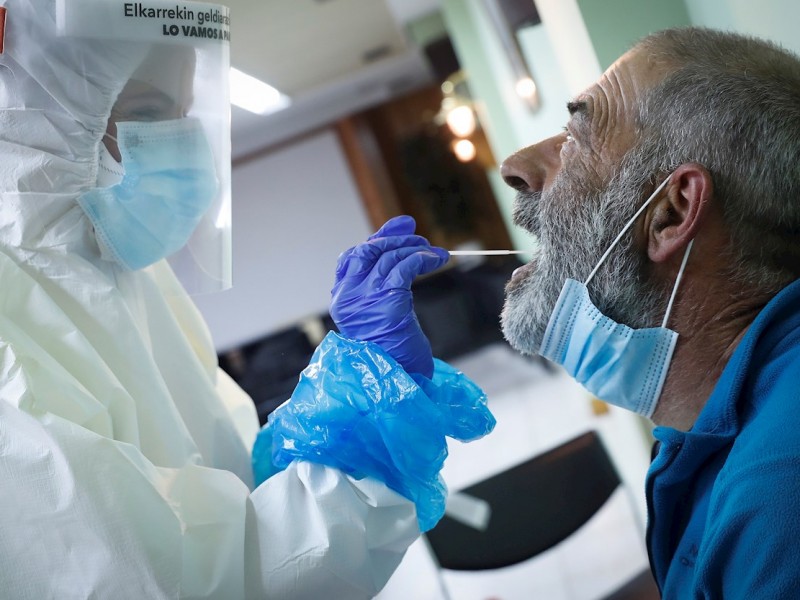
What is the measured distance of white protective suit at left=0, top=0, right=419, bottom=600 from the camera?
97 cm

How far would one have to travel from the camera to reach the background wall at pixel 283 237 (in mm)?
8734

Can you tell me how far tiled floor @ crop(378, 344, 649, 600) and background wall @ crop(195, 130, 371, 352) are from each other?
158 inches

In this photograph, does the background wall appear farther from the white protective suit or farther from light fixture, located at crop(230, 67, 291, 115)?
the white protective suit

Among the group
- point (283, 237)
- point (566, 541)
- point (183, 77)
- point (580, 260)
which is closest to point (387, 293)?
point (580, 260)

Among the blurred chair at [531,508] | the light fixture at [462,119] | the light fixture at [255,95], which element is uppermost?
the light fixture at [255,95]

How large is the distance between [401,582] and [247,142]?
6343mm

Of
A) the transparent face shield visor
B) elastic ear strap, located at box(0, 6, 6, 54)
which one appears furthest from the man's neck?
elastic ear strap, located at box(0, 6, 6, 54)

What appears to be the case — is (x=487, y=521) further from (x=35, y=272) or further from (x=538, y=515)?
(x=35, y=272)

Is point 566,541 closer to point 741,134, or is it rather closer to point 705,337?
point 705,337

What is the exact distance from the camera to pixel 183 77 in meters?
1.32

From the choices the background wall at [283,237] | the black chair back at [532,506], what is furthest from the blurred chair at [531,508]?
the background wall at [283,237]

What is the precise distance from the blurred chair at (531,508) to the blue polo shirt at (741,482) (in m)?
1.07

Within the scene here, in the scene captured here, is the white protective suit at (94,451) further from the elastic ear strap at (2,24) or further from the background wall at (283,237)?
the background wall at (283,237)

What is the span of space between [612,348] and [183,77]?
2.91 feet
